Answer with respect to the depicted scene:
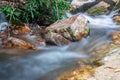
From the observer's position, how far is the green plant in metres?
7.15

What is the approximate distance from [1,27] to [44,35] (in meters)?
1.51

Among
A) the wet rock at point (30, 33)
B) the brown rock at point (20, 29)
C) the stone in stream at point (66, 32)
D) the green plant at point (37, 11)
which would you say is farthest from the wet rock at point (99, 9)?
the brown rock at point (20, 29)

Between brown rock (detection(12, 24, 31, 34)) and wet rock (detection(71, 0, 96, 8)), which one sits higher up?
wet rock (detection(71, 0, 96, 8))

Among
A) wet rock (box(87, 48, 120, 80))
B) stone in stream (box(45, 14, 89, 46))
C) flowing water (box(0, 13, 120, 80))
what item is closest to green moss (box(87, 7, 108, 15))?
flowing water (box(0, 13, 120, 80))

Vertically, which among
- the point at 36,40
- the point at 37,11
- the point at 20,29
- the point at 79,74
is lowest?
the point at 79,74

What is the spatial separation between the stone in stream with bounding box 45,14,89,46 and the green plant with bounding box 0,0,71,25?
87 cm

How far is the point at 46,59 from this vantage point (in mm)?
5691

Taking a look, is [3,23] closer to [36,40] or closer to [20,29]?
[20,29]

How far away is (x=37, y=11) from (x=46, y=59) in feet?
7.44

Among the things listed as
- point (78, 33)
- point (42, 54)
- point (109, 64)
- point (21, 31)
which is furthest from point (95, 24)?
point (109, 64)

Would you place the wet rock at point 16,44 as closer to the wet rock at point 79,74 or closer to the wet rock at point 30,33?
the wet rock at point 30,33

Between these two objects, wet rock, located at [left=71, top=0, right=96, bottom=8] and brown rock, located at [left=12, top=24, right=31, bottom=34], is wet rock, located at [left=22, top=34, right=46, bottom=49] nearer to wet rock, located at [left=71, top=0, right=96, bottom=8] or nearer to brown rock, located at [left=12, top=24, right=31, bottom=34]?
brown rock, located at [left=12, top=24, right=31, bottom=34]

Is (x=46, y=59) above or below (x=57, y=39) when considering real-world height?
below

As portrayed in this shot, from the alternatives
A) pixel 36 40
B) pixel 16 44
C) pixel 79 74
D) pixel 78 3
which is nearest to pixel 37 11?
pixel 36 40
